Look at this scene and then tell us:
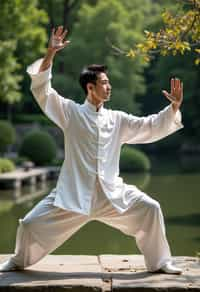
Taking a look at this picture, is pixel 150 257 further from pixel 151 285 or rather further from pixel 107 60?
pixel 107 60

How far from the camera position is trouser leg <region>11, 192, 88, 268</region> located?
4.64 m

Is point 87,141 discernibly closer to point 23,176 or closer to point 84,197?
point 84,197

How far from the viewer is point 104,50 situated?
111 feet

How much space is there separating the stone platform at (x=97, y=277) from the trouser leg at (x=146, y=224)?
14 cm

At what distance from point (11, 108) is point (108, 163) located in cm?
→ 3218

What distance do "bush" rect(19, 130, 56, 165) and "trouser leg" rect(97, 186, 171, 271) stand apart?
1995cm

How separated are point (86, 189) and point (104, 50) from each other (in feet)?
96.6

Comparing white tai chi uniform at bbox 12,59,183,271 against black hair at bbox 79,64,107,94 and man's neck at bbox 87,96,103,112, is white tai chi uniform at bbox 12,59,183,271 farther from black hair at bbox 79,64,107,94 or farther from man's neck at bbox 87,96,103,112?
black hair at bbox 79,64,107,94

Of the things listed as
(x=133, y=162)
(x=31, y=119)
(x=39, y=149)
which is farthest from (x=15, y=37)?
(x=31, y=119)

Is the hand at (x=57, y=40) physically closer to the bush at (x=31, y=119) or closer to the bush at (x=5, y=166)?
the bush at (x=5, y=166)

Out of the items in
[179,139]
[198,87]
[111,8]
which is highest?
[111,8]

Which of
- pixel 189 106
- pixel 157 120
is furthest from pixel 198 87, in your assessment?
pixel 157 120

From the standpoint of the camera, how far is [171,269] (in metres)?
4.73

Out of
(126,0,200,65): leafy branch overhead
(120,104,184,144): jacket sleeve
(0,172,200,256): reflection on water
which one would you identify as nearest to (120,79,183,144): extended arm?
(120,104,184,144): jacket sleeve
